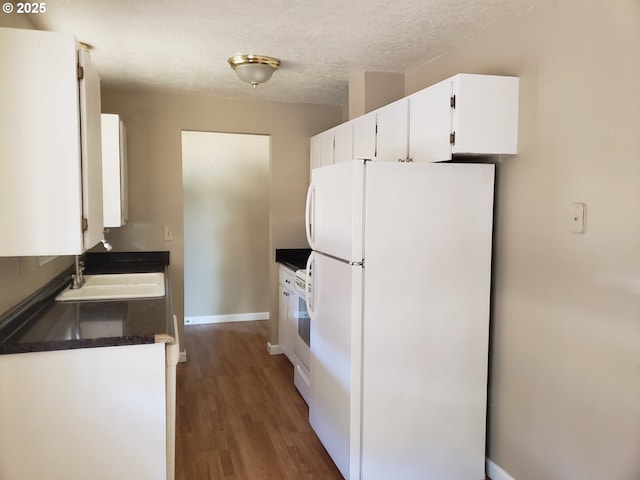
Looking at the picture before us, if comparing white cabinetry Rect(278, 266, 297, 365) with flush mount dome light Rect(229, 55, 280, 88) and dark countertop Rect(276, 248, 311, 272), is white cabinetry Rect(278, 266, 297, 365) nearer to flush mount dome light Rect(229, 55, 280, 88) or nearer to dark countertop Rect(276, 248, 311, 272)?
dark countertop Rect(276, 248, 311, 272)

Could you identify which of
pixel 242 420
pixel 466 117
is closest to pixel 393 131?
pixel 466 117

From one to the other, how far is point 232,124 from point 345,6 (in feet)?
7.06

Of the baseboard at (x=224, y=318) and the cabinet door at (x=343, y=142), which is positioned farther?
the baseboard at (x=224, y=318)

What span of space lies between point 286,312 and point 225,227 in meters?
1.77

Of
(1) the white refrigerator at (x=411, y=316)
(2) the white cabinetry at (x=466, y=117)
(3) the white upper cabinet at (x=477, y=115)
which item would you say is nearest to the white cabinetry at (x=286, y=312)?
(1) the white refrigerator at (x=411, y=316)

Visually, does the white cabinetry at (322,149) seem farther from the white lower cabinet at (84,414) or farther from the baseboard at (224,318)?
the white lower cabinet at (84,414)

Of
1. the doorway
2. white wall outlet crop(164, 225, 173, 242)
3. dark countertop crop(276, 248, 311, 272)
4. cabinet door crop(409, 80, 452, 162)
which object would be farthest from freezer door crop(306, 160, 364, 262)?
the doorway

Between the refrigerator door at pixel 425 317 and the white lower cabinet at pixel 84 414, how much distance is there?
0.97 meters

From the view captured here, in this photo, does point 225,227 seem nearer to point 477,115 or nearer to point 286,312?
point 286,312

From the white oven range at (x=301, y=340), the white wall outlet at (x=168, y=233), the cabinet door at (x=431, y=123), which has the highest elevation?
the cabinet door at (x=431, y=123)

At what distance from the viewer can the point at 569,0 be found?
6.41 feet

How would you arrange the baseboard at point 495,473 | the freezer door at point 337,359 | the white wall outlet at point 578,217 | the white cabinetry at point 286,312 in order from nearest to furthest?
the white wall outlet at point 578,217 < the freezer door at point 337,359 < the baseboard at point 495,473 < the white cabinetry at point 286,312

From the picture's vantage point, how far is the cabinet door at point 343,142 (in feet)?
11.1

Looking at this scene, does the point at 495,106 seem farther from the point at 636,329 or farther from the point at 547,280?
the point at 636,329
